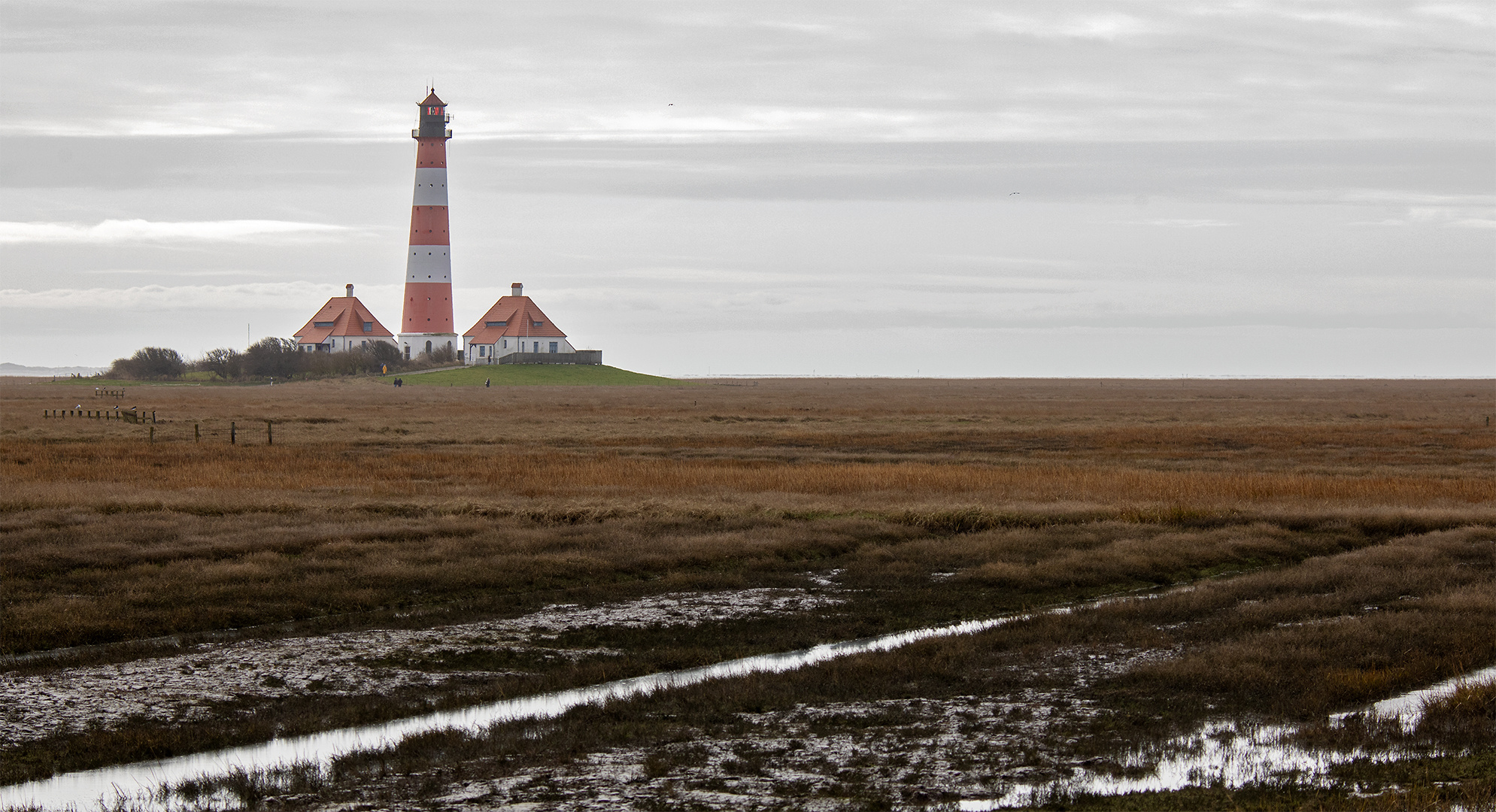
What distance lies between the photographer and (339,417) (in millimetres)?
57875

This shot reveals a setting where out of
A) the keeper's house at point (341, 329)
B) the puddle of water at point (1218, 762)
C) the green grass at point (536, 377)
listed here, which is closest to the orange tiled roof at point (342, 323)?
the keeper's house at point (341, 329)

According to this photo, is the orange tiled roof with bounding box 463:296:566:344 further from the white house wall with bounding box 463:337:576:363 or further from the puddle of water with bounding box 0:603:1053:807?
the puddle of water with bounding box 0:603:1053:807

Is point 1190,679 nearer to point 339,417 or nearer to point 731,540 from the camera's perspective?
point 731,540

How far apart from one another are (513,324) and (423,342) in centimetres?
1179

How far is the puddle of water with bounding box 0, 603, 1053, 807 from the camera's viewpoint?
31.9 feet

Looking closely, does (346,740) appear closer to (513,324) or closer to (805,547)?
(805,547)

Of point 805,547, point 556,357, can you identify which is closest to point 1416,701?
point 805,547

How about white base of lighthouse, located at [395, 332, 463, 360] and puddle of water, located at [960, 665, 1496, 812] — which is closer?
puddle of water, located at [960, 665, 1496, 812]

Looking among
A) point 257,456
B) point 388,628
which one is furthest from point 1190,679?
point 257,456

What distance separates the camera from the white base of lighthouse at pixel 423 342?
375ft

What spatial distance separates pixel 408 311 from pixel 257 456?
255ft

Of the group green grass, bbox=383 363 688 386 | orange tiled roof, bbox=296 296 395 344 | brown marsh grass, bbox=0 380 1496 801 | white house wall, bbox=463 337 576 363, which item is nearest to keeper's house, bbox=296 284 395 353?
orange tiled roof, bbox=296 296 395 344

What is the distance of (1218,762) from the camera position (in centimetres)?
1016

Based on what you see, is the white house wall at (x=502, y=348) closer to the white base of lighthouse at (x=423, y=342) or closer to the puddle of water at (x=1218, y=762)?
the white base of lighthouse at (x=423, y=342)
